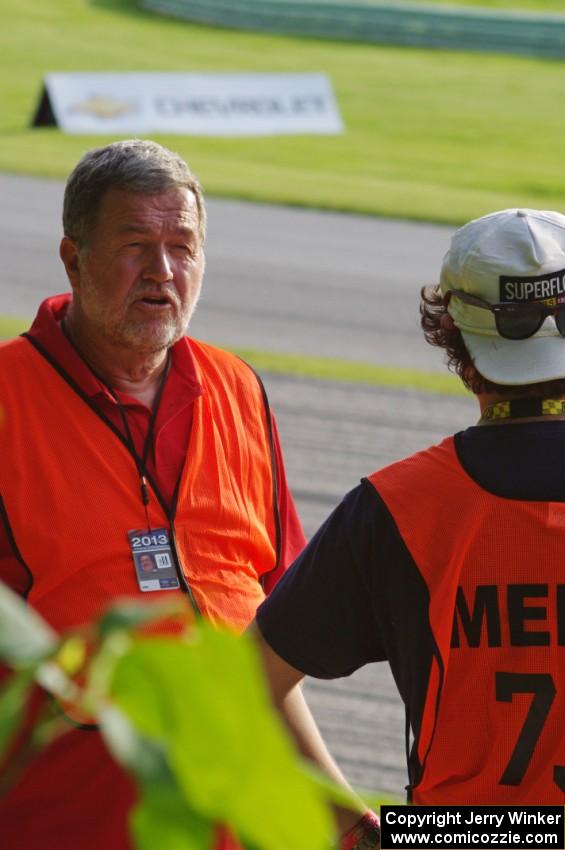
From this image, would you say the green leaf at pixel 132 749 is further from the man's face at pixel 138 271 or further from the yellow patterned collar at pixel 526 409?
the man's face at pixel 138 271

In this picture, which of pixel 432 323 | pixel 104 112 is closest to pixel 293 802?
pixel 432 323

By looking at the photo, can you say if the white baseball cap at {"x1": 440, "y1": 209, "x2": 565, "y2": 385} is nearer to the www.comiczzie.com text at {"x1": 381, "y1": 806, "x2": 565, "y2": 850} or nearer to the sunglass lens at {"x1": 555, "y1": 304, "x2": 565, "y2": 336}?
the sunglass lens at {"x1": 555, "y1": 304, "x2": 565, "y2": 336}

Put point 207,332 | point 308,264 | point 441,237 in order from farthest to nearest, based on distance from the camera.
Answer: point 441,237 < point 308,264 < point 207,332

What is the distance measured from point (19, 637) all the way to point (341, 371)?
9.56 m

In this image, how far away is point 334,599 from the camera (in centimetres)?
177

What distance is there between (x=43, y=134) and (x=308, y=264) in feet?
23.9

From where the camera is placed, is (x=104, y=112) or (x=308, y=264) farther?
(x=104, y=112)

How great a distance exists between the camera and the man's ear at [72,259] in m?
2.56

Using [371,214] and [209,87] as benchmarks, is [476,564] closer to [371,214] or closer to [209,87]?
[371,214]

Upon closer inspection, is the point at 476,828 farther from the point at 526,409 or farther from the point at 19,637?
the point at 19,637

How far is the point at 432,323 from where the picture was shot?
2035mm

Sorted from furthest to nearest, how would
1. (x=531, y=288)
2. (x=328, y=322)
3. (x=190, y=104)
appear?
(x=190, y=104)
(x=328, y=322)
(x=531, y=288)

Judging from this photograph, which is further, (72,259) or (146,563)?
(72,259)

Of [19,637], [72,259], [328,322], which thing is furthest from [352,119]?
[19,637]
